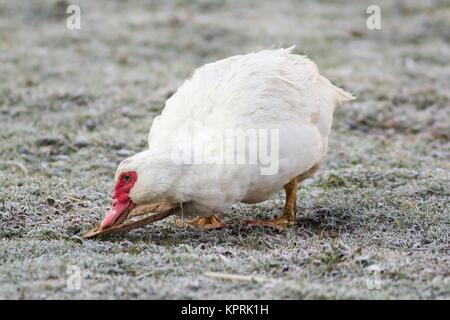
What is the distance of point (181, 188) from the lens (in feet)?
17.1

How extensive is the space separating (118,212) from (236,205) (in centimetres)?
146

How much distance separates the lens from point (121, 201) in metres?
5.30

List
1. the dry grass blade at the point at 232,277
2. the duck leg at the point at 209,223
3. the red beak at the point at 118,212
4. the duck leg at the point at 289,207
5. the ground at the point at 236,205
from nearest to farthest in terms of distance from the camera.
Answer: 1. the dry grass blade at the point at 232,277
2. the ground at the point at 236,205
3. the red beak at the point at 118,212
4. the duck leg at the point at 209,223
5. the duck leg at the point at 289,207

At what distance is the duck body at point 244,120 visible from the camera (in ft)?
17.2

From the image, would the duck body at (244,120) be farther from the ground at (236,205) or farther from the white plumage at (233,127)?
the ground at (236,205)

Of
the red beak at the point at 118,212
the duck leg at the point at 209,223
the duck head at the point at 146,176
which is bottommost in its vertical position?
the duck leg at the point at 209,223

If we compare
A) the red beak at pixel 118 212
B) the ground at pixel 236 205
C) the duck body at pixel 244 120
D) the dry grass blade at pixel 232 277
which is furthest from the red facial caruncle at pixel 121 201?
the dry grass blade at pixel 232 277

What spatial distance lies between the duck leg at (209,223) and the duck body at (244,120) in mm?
373

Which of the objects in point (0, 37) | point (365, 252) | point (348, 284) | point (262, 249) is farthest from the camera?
point (0, 37)

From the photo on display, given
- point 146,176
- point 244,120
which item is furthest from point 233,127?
point 146,176

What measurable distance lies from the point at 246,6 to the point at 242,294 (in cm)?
1052

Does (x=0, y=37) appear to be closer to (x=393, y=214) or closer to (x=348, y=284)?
(x=393, y=214)

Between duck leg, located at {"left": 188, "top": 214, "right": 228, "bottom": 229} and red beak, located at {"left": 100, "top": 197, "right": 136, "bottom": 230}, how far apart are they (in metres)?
0.70

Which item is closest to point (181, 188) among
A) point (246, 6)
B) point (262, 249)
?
point (262, 249)
